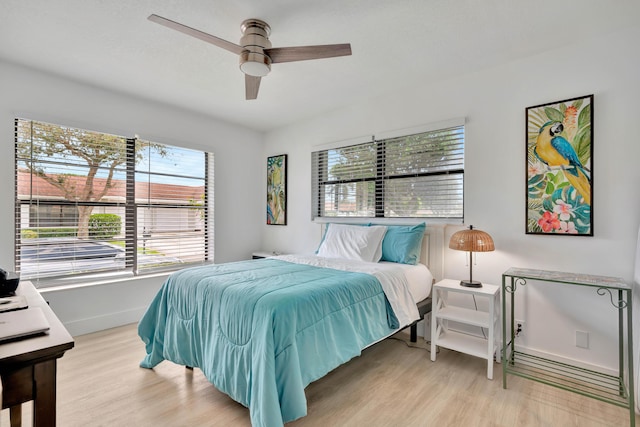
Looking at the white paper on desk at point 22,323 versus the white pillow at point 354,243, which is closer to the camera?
the white paper on desk at point 22,323

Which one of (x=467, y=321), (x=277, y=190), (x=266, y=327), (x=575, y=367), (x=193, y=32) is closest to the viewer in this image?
(x=266, y=327)

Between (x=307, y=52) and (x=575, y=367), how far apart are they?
2951 millimetres

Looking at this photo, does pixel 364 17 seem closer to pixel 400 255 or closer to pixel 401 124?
pixel 401 124

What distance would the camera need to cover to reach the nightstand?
7.64 ft

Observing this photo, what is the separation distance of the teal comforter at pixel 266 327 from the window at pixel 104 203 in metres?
1.44

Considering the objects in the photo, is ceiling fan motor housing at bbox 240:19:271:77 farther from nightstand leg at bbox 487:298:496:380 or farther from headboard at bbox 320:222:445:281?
nightstand leg at bbox 487:298:496:380

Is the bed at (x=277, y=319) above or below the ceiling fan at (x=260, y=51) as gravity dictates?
below

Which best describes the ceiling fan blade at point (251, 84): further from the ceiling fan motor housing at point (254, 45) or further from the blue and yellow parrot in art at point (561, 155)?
the blue and yellow parrot in art at point (561, 155)

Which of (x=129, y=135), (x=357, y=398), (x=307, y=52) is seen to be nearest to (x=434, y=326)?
(x=357, y=398)

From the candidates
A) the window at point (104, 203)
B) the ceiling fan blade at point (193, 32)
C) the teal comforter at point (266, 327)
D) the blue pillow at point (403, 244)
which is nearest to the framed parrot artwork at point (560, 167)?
the blue pillow at point (403, 244)

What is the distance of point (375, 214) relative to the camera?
360 centimetres

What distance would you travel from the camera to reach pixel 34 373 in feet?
3.05

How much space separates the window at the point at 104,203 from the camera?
9.62ft

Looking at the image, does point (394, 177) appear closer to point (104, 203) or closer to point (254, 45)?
point (254, 45)
